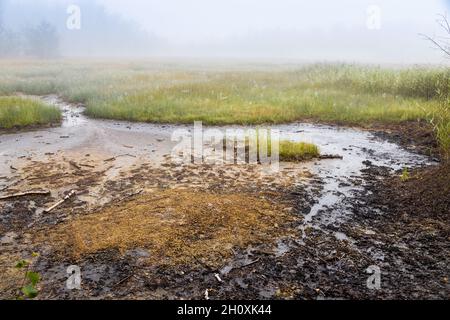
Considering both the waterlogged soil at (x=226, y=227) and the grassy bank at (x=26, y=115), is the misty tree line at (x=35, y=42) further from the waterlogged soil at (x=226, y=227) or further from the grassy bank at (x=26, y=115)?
the waterlogged soil at (x=226, y=227)

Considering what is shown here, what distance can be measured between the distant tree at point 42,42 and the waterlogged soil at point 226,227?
233ft

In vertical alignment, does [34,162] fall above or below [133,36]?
below

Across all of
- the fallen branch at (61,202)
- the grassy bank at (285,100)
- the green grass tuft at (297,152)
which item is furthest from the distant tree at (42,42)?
the fallen branch at (61,202)

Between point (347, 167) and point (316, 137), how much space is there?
332 cm

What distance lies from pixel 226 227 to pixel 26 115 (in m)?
11.2

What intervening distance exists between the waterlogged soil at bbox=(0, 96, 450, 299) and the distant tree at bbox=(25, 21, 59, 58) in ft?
233

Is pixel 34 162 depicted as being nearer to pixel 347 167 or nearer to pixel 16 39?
pixel 347 167

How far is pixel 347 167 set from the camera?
9375mm

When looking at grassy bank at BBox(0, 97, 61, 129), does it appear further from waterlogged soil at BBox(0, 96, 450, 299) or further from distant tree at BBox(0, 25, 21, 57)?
distant tree at BBox(0, 25, 21, 57)

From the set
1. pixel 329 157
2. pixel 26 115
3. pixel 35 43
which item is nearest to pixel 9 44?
pixel 35 43

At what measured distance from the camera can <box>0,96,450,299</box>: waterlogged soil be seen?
15.0 feet

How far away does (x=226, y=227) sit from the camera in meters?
5.99
